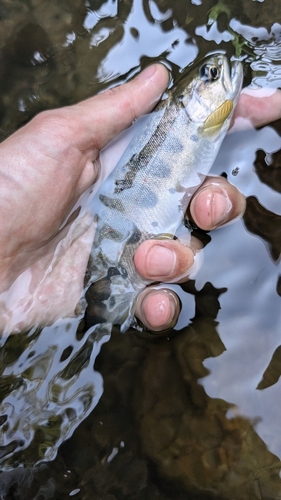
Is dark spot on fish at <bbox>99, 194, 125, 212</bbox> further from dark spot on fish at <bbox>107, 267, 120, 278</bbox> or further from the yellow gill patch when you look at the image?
the yellow gill patch

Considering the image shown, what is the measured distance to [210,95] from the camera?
2.41 meters

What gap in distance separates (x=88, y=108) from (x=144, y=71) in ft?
1.45

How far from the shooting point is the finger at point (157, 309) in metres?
2.36

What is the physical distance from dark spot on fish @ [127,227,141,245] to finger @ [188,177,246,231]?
333 mm

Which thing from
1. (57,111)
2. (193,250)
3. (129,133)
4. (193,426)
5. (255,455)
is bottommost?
(255,455)

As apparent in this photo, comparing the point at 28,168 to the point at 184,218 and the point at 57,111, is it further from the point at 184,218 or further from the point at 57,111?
the point at 184,218

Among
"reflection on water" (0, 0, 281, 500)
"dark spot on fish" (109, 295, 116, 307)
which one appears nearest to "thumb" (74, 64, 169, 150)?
"reflection on water" (0, 0, 281, 500)

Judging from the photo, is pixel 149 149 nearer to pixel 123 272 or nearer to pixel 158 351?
pixel 123 272

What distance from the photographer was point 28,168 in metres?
2.44

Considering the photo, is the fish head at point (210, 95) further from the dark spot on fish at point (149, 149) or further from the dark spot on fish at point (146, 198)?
the dark spot on fish at point (146, 198)

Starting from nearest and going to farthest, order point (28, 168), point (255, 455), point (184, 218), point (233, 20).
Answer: point (255, 455) < point (28, 168) < point (184, 218) < point (233, 20)

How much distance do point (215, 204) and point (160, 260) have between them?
44 centimetres

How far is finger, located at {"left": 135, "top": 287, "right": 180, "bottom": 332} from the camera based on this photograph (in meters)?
2.36

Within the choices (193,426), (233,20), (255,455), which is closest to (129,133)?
(233,20)
